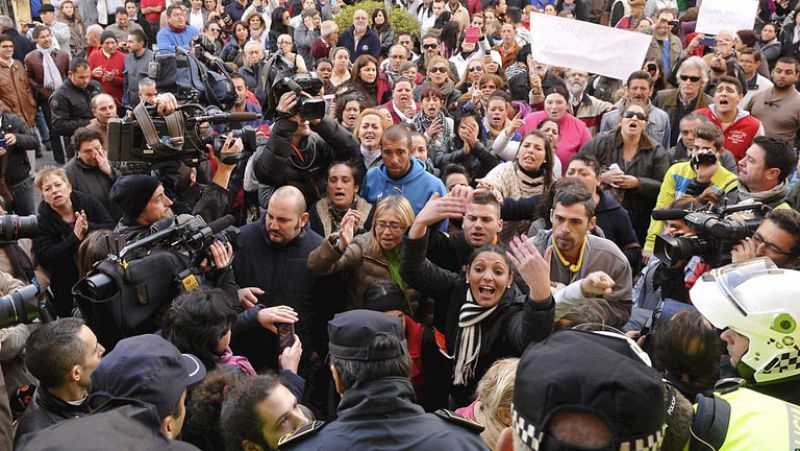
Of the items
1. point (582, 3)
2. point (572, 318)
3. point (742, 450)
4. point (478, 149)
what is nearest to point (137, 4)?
point (582, 3)

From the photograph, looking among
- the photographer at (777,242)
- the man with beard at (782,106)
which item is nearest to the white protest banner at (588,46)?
the man with beard at (782,106)

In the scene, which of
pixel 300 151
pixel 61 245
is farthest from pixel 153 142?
pixel 300 151

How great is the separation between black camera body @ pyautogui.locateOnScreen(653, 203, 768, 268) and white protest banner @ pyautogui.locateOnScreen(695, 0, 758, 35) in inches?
227

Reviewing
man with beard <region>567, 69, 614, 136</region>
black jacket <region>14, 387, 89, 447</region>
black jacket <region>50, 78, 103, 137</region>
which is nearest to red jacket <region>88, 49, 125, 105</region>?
black jacket <region>50, 78, 103, 137</region>

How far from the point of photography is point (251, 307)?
3.87 metres

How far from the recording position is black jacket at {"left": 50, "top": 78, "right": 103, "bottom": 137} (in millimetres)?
8180

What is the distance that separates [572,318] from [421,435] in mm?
1257

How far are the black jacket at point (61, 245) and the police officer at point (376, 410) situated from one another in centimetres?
296

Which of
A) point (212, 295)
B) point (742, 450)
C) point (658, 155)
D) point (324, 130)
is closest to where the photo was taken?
point (742, 450)

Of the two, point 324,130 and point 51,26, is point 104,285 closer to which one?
point 324,130

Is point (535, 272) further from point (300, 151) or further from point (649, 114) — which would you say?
point (649, 114)

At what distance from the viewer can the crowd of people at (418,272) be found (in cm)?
219

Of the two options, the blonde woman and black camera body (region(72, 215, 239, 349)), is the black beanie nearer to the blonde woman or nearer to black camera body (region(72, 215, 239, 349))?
black camera body (region(72, 215, 239, 349))

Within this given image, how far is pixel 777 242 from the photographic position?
3.74 metres
